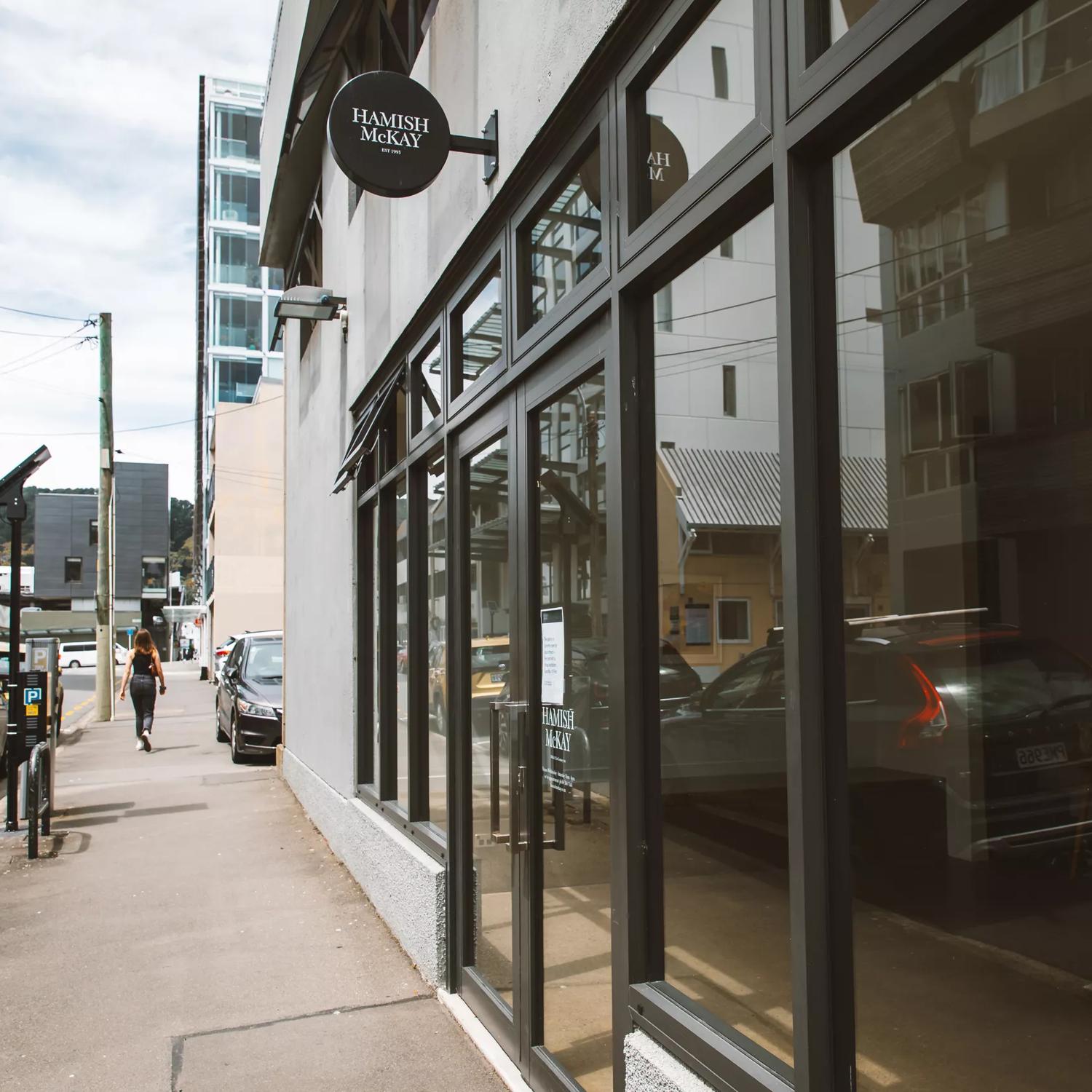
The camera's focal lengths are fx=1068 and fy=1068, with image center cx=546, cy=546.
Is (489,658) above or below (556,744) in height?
above

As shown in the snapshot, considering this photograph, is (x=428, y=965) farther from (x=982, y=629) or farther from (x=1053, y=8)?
(x=1053, y=8)

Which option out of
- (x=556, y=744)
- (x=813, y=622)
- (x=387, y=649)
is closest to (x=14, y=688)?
(x=387, y=649)

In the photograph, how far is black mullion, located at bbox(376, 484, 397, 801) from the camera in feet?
23.6

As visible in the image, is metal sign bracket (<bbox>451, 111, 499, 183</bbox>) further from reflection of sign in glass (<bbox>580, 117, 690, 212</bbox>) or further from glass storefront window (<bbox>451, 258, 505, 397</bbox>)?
reflection of sign in glass (<bbox>580, 117, 690, 212</bbox>)

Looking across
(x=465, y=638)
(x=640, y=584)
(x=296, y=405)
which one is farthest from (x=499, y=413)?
(x=296, y=405)

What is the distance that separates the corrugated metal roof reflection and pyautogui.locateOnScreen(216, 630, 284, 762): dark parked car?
12.0 meters

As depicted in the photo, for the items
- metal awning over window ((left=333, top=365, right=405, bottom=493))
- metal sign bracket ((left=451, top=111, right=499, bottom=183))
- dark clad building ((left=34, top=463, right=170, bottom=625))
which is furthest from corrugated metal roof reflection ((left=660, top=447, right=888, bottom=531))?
dark clad building ((left=34, top=463, right=170, bottom=625))

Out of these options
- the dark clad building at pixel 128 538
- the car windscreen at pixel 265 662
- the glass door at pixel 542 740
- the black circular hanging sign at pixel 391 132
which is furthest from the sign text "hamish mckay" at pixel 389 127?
the dark clad building at pixel 128 538

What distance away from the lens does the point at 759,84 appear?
2.57 m

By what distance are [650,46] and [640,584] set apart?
162 cm

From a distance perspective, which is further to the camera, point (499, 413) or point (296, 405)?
point (296, 405)

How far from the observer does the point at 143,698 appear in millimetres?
17078

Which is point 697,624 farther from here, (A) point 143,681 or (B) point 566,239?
(A) point 143,681

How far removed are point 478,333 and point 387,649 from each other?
2.94 metres
